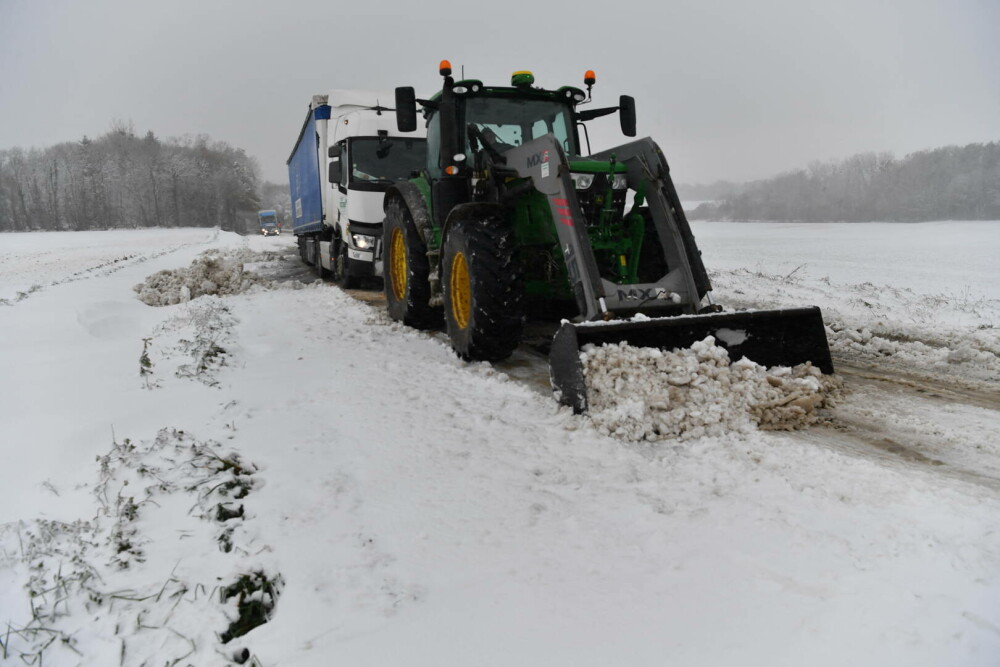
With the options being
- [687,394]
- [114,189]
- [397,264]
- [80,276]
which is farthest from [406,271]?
[114,189]

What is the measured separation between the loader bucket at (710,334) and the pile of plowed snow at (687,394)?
0.08m

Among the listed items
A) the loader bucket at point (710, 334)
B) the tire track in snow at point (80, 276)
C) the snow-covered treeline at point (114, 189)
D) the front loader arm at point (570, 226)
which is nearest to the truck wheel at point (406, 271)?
the front loader arm at point (570, 226)

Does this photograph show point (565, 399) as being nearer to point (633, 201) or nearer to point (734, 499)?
point (734, 499)

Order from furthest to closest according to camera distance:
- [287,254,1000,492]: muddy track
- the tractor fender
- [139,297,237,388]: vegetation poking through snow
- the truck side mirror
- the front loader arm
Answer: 1. the tractor fender
2. the truck side mirror
3. [139,297,237,388]: vegetation poking through snow
4. the front loader arm
5. [287,254,1000,492]: muddy track

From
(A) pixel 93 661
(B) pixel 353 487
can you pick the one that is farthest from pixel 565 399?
(A) pixel 93 661

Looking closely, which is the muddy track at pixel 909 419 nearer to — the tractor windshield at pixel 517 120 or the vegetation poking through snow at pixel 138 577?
the tractor windshield at pixel 517 120

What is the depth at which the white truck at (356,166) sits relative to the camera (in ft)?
32.6

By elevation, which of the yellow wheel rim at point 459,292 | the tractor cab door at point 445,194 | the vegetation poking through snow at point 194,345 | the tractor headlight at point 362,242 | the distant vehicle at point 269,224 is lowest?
the vegetation poking through snow at point 194,345

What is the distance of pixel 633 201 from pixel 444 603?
12.4ft

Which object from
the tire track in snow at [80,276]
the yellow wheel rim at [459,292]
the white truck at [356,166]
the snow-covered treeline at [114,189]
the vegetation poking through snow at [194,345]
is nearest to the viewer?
the vegetation poking through snow at [194,345]

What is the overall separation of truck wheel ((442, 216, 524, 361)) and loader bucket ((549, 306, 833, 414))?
797 millimetres

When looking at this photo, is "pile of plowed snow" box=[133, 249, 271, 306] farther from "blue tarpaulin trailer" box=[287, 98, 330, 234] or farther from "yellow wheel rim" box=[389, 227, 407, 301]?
"yellow wheel rim" box=[389, 227, 407, 301]

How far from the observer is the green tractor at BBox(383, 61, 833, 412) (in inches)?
154

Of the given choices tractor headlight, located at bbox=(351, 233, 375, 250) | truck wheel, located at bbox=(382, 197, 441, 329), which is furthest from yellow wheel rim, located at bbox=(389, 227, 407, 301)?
tractor headlight, located at bbox=(351, 233, 375, 250)
